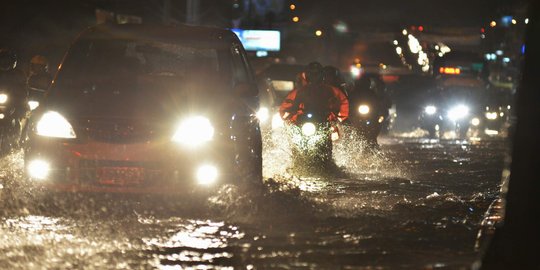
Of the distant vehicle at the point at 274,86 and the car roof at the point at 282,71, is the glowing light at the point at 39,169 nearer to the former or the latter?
the distant vehicle at the point at 274,86

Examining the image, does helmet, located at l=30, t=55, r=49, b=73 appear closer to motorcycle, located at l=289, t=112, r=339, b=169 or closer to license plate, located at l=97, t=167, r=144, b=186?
motorcycle, located at l=289, t=112, r=339, b=169

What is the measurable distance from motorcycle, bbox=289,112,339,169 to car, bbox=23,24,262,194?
3.36m

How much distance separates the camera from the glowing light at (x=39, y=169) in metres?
9.41

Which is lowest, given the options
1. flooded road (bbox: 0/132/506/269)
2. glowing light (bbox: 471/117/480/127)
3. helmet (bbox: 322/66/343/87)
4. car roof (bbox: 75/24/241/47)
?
flooded road (bbox: 0/132/506/269)

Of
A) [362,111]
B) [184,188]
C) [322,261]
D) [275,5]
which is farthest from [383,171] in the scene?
[275,5]

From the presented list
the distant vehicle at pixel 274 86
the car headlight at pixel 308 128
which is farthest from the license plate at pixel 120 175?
the distant vehicle at pixel 274 86

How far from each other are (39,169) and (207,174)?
1.49m

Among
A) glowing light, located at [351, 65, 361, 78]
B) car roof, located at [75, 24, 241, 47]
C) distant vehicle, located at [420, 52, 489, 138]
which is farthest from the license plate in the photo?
distant vehicle, located at [420, 52, 489, 138]

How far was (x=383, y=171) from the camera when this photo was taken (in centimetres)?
1559

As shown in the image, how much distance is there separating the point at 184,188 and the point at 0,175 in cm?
393

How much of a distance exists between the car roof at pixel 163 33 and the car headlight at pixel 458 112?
1970 centimetres

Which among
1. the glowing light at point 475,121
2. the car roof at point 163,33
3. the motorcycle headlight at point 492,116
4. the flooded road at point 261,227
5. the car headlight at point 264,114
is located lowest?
the flooded road at point 261,227

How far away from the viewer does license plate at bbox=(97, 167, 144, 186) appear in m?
9.27

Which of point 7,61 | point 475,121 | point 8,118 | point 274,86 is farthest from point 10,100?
point 475,121
